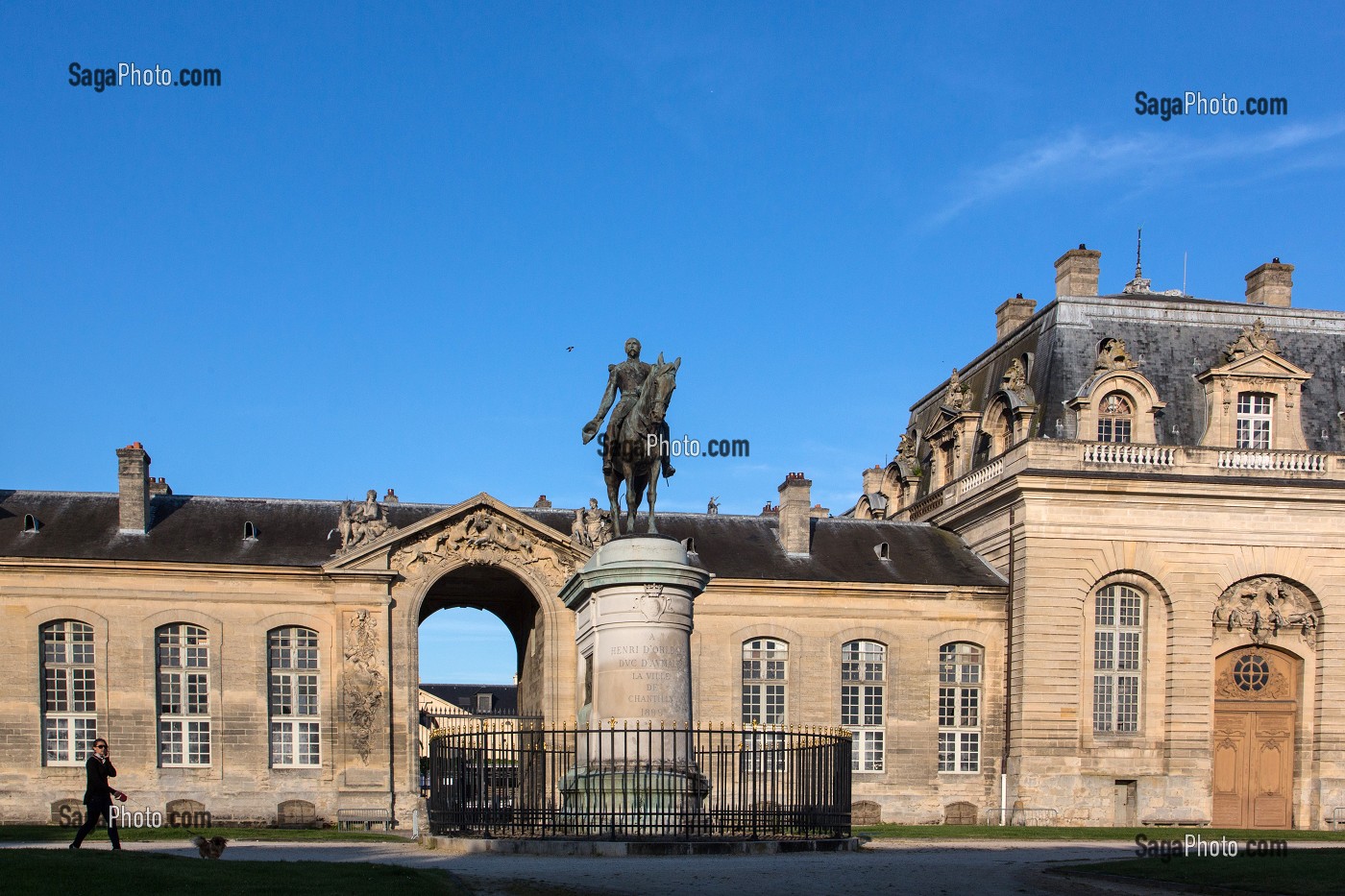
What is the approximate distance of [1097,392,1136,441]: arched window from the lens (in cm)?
Answer: 3878

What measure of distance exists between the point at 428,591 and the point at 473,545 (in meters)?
1.48

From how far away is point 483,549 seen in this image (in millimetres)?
38500

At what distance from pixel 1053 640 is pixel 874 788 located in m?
5.39

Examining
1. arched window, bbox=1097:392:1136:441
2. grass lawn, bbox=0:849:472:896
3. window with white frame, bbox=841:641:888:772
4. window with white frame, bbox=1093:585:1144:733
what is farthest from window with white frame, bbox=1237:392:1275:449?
grass lawn, bbox=0:849:472:896

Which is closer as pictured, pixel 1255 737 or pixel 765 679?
pixel 1255 737

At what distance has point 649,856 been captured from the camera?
1692 cm

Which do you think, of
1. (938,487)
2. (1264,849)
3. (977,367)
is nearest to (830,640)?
(938,487)

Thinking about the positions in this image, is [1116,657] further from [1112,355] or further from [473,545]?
[473,545]

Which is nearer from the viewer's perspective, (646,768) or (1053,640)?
(646,768)

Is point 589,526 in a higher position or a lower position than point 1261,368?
lower

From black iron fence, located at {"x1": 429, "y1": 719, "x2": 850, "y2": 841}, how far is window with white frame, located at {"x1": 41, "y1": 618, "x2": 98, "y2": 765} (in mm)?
18815

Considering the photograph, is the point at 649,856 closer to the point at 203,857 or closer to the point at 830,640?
the point at 203,857

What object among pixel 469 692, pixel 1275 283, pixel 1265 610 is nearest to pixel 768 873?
pixel 1265 610

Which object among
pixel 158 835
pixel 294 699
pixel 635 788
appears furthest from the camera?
pixel 294 699
